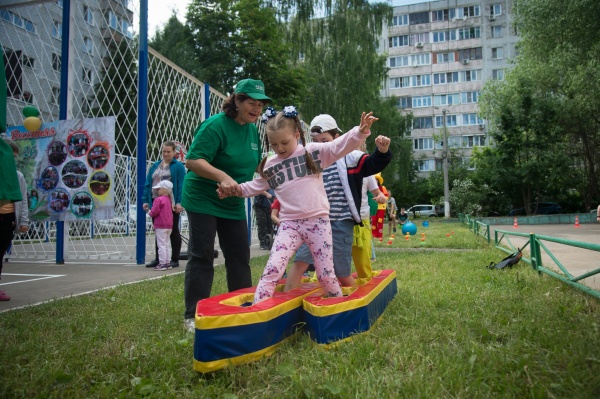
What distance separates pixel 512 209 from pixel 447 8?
2810 centimetres

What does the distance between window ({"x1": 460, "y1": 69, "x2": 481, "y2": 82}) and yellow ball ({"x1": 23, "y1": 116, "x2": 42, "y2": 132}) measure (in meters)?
51.7

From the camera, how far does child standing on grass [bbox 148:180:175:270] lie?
285 inches

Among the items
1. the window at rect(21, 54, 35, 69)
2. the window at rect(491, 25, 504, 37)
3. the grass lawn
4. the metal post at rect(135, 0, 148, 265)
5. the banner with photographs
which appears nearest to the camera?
the grass lawn

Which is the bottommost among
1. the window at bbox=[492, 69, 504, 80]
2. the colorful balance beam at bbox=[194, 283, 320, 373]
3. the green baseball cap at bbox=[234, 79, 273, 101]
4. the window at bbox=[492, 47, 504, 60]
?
the colorful balance beam at bbox=[194, 283, 320, 373]

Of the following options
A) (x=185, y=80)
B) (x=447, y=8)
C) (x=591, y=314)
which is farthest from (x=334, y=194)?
(x=447, y=8)

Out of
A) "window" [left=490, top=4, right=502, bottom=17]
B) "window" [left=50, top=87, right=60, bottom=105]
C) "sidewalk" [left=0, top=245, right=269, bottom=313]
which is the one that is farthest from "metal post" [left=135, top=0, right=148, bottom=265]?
"window" [left=490, top=4, right=502, bottom=17]

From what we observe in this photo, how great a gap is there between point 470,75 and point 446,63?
2.99 m

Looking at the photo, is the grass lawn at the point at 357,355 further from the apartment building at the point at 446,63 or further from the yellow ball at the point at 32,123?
the apartment building at the point at 446,63

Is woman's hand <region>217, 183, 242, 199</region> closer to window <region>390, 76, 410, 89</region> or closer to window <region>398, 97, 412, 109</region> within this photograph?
window <region>398, 97, 412, 109</region>

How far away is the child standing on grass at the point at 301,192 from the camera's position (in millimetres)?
3125

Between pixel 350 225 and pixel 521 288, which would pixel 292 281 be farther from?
pixel 521 288

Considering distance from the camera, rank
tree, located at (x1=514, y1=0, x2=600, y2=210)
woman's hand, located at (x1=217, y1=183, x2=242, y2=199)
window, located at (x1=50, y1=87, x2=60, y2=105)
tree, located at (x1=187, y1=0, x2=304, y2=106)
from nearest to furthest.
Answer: woman's hand, located at (x1=217, y1=183, x2=242, y2=199), window, located at (x1=50, y1=87, x2=60, y2=105), tree, located at (x1=514, y1=0, x2=600, y2=210), tree, located at (x1=187, y1=0, x2=304, y2=106)

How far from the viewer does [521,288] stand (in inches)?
180

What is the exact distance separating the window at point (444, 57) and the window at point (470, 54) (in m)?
0.86
